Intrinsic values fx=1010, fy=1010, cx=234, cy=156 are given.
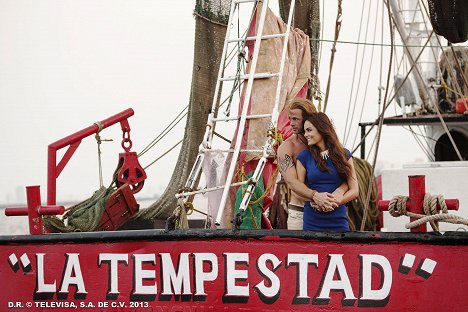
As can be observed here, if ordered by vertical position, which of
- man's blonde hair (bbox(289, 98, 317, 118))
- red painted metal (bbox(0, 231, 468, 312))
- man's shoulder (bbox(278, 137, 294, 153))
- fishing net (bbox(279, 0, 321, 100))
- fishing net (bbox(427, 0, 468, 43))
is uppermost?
fishing net (bbox(279, 0, 321, 100))

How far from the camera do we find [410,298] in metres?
6.21

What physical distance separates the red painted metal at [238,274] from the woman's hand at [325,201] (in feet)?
1.07

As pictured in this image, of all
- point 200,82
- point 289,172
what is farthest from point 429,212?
point 200,82

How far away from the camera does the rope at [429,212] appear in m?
6.24

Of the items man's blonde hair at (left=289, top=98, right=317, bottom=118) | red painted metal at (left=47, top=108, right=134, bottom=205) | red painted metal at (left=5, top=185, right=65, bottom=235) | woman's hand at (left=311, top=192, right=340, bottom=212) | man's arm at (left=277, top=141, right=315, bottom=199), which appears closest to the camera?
woman's hand at (left=311, top=192, right=340, bottom=212)

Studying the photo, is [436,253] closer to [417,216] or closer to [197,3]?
[417,216]

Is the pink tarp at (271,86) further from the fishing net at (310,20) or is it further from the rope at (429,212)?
the fishing net at (310,20)

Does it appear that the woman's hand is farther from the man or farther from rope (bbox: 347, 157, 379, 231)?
rope (bbox: 347, 157, 379, 231)

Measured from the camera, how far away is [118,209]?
912 cm

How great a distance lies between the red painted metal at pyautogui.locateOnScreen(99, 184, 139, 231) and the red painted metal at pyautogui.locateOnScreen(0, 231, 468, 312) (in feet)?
6.46

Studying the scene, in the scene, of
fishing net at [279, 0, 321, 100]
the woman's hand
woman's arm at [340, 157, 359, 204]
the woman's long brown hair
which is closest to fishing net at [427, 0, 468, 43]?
the woman's long brown hair

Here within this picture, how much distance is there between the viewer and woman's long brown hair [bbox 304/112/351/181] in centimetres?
668

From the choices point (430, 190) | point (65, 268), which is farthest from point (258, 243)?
point (430, 190)

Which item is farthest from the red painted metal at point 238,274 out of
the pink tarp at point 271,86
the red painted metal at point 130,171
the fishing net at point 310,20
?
the fishing net at point 310,20
